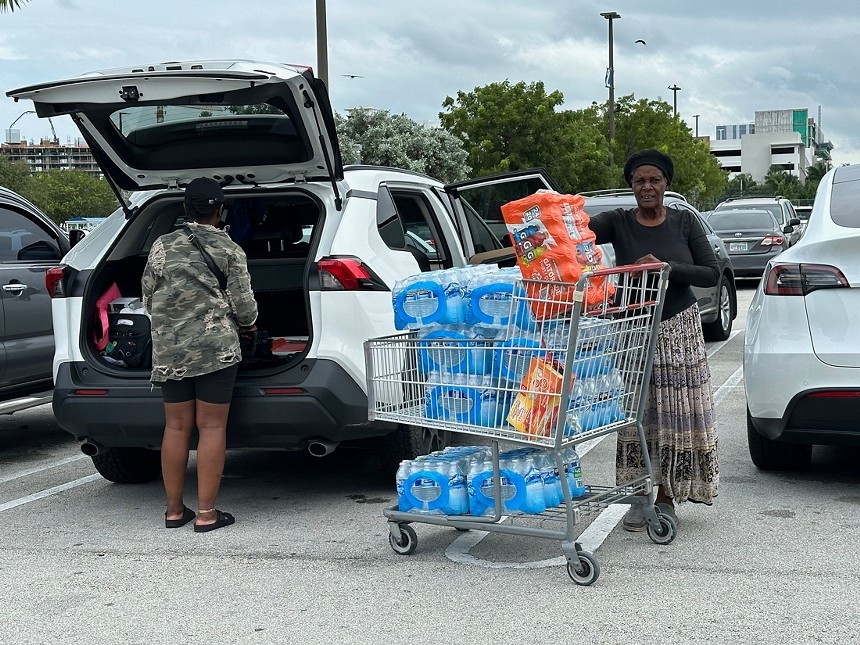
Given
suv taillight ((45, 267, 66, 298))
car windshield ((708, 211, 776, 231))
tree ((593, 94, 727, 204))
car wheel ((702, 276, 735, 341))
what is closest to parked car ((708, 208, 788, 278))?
car windshield ((708, 211, 776, 231))

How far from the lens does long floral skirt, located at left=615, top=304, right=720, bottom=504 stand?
515 centimetres

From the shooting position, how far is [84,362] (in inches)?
237

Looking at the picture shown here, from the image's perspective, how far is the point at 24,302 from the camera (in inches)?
312

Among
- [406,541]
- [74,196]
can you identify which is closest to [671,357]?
[406,541]

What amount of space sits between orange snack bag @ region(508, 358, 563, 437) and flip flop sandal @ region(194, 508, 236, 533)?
6.21 ft

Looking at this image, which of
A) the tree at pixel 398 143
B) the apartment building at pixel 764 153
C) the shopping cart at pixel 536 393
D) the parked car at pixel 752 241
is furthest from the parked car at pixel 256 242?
the apartment building at pixel 764 153

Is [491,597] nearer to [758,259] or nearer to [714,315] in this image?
[714,315]

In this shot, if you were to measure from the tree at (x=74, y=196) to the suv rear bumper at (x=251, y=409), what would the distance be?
75.0 metres

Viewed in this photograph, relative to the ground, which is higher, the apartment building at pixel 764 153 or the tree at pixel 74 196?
the apartment building at pixel 764 153

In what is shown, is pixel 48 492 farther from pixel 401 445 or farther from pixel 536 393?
pixel 536 393

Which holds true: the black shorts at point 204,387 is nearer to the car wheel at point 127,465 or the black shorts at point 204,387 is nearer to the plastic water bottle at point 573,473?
the car wheel at point 127,465

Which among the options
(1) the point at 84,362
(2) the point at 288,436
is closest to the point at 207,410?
(2) the point at 288,436

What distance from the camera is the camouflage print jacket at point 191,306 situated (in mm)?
5527

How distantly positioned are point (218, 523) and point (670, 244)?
103 inches
